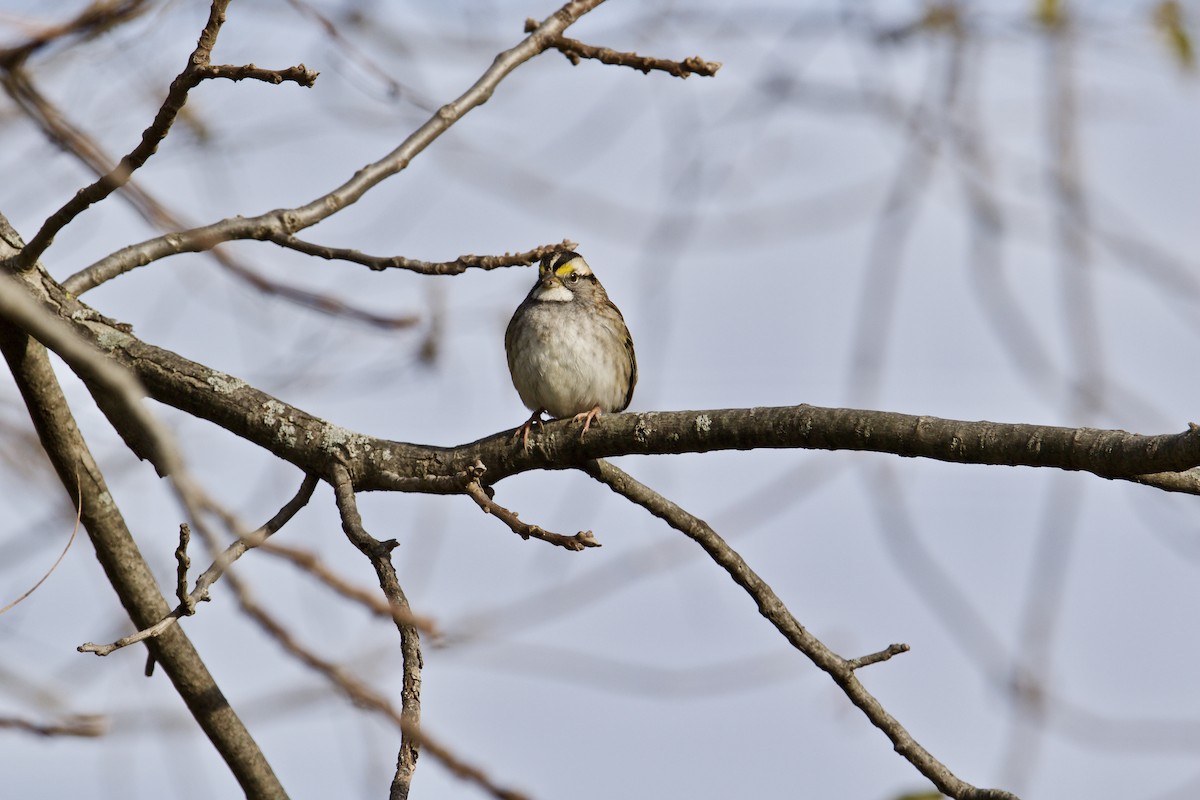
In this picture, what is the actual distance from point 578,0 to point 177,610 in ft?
7.30

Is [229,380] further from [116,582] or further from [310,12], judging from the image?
[310,12]

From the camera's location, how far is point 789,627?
317 cm

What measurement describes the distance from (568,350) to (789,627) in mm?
2472

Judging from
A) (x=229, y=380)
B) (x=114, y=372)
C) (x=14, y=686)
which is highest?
(x=229, y=380)

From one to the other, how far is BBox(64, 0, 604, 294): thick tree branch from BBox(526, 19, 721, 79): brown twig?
0.07 m

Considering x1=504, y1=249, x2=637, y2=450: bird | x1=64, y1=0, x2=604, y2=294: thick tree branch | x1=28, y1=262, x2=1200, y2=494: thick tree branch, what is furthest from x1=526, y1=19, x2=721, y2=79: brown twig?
x1=504, y1=249, x2=637, y2=450: bird

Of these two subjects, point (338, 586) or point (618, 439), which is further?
point (618, 439)

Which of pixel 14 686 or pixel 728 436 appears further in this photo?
pixel 14 686

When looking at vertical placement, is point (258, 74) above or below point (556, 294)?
below

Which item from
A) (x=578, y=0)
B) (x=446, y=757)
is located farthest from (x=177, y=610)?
(x=578, y=0)

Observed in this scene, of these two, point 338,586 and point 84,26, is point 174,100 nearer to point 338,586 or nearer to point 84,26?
point 84,26

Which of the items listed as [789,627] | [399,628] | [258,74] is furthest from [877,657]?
[258,74]

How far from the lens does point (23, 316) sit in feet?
3.83

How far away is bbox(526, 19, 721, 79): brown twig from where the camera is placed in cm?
352
